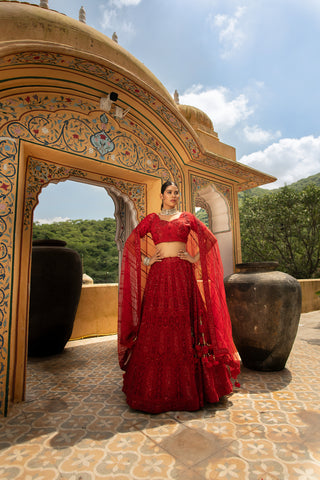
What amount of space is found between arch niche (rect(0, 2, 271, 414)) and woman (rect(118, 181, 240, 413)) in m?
0.96

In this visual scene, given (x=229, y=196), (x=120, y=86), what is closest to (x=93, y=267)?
(x=229, y=196)

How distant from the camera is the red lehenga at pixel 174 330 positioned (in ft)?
7.65

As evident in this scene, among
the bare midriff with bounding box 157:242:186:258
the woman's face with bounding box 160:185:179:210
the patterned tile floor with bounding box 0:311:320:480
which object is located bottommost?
the patterned tile floor with bounding box 0:311:320:480

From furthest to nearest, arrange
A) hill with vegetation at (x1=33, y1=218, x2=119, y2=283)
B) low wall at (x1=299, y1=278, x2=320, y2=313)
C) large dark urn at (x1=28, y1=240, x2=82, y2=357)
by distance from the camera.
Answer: hill with vegetation at (x1=33, y1=218, x2=119, y2=283)
low wall at (x1=299, y1=278, x2=320, y2=313)
large dark urn at (x1=28, y1=240, x2=82, y2=357)

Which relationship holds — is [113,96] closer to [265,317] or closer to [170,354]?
[170,354]

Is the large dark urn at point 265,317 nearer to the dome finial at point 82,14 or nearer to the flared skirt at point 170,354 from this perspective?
the flared skirt at point 170,354

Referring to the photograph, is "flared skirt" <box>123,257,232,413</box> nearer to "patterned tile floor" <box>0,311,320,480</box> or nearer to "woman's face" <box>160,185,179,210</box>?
"patterned tile floor" <box>0,311,320,480</box>

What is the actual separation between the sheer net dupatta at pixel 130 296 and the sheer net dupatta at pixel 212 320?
0.61m

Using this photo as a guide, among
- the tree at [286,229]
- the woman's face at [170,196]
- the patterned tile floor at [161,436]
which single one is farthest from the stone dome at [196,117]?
the tree at [286,229]

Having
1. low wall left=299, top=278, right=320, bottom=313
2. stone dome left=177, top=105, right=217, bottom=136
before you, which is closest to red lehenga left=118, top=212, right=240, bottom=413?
stone dome left=177, top=105, right=217, bottom=136

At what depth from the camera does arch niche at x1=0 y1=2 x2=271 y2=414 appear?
2.48 m

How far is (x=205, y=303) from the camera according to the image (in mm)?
2701

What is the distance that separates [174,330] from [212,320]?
1.23 ft

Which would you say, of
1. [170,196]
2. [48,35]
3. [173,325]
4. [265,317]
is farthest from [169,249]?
[48,35]
